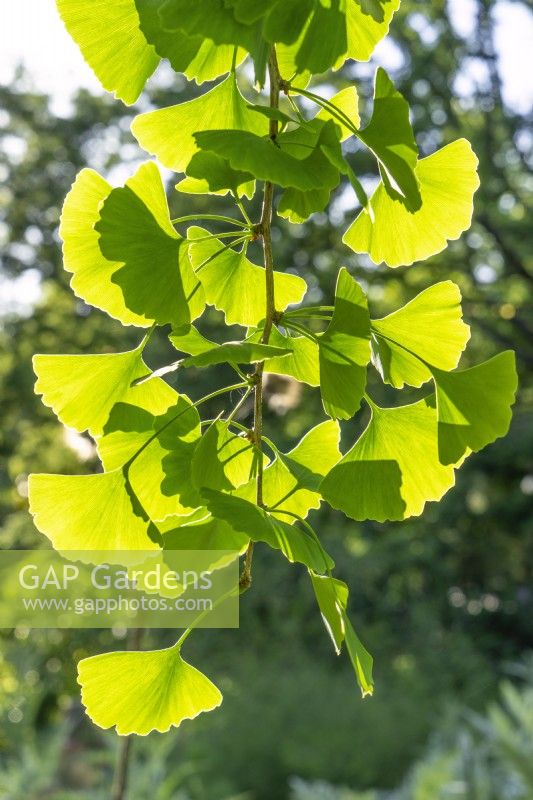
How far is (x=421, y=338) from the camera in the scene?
34cm

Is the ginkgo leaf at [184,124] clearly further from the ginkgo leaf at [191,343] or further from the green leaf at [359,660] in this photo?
the green leaf at [359,660]

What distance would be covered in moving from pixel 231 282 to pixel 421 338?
0.08m

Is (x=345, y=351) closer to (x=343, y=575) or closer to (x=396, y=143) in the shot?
(x=396, y=143)

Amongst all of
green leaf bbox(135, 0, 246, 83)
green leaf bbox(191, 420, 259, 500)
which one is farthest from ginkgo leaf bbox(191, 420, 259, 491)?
green leaf bbox(135, 0, 246, 83)

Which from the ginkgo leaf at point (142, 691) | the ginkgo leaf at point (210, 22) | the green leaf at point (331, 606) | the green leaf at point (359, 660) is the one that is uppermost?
the ginkgo leaf at point (210, 22)

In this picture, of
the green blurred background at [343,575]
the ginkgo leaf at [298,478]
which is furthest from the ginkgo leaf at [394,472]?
the green blurred background at [343,575]

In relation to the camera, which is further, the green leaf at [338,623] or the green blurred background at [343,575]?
the green blurred background at [343,575]

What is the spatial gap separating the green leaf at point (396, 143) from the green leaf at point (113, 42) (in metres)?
0.08

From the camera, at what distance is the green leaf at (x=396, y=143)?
10.9 inches

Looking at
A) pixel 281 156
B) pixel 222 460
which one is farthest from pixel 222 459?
pixel 281 156

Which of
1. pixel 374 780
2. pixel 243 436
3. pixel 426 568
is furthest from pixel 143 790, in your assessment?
pixel 426 568

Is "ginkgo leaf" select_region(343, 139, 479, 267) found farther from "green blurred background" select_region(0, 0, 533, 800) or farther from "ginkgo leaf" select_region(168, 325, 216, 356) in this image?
"green blurred background" select_region(0, 0, 533, 800)

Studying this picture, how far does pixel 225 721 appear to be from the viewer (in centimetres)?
356

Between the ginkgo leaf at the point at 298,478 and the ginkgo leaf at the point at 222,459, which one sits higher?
the ginkgo leaf at the point at 222,459
